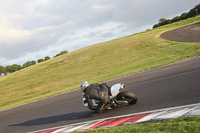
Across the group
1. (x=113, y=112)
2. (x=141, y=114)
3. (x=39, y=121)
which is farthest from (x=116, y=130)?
(x=39, y=121)

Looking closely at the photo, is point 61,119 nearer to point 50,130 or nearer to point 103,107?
point 50,130

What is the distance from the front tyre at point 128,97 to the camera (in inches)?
313

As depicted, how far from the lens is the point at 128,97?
26.2 ft

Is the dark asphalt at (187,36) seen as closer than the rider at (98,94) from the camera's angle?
No

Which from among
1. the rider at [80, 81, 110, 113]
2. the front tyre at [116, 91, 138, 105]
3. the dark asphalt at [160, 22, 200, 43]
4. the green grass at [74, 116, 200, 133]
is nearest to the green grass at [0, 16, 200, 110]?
the dark asphalt at [160, 22, 200, 43]

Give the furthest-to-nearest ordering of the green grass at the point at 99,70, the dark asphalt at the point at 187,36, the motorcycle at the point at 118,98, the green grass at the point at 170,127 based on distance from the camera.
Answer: the dark asphalt at the point at 187,36 → the green grass at the point at 99,70 → the motorcycle at the point at 118,98 → the green grass at the point at 170,127

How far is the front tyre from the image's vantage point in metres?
7.94

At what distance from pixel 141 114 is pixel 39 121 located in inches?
211

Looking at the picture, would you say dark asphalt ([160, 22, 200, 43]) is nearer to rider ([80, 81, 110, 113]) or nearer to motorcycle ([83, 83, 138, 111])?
motorcycle ([83, 83, 138, 111])

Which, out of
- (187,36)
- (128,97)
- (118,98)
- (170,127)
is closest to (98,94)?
(118,98)

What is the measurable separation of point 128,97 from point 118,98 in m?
0.40

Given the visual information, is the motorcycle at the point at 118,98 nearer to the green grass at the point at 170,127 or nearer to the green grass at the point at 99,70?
the green grass at the point at 170,127

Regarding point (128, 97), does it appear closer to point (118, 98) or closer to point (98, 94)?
point (118, 98)

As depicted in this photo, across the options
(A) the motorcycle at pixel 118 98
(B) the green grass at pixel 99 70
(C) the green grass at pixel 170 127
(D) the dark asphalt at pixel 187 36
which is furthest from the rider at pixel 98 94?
(D) the dark asphalt at pixel 187 36
